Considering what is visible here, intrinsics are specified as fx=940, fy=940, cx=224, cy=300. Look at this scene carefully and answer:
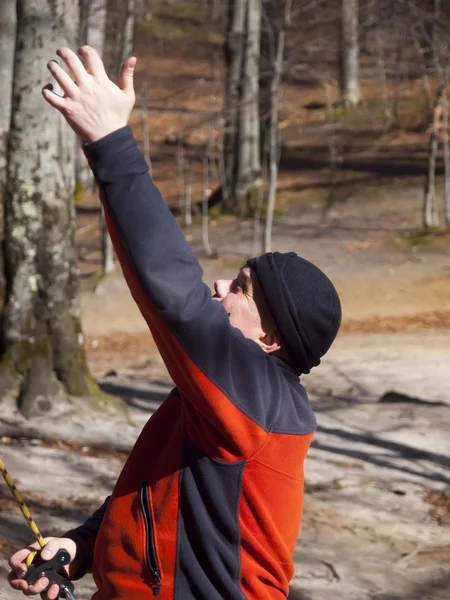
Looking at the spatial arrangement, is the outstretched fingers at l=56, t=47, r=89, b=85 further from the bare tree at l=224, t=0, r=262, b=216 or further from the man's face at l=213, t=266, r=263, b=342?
the bare tree at l=224, t=0, r=262, b=216

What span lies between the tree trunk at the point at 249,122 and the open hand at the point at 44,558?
2167cm

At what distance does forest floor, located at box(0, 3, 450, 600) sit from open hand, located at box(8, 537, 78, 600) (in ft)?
6.05

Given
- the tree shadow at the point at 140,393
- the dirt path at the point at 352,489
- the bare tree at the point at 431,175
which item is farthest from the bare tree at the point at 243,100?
the dirt path at the point at 352,489

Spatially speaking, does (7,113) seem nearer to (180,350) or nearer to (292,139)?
(180,350)

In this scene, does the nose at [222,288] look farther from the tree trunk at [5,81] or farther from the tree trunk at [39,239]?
the tree trunk at [5,81]

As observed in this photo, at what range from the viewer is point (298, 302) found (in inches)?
88.5

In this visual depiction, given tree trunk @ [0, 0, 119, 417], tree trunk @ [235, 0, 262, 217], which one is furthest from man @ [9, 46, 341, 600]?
tree trunk @ [235, 0, 262, 217]

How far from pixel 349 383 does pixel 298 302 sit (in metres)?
8.63

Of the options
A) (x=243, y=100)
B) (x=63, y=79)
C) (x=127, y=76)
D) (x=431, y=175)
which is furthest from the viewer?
(x=243, y=100)

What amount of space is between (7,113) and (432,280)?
12.6m

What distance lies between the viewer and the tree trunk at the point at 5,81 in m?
7.32

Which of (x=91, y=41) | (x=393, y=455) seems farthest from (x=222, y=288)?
(x=91, y=41)

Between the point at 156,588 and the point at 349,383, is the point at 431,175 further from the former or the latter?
the point at 156,588

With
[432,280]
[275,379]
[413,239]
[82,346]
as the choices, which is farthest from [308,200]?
[275,379]
